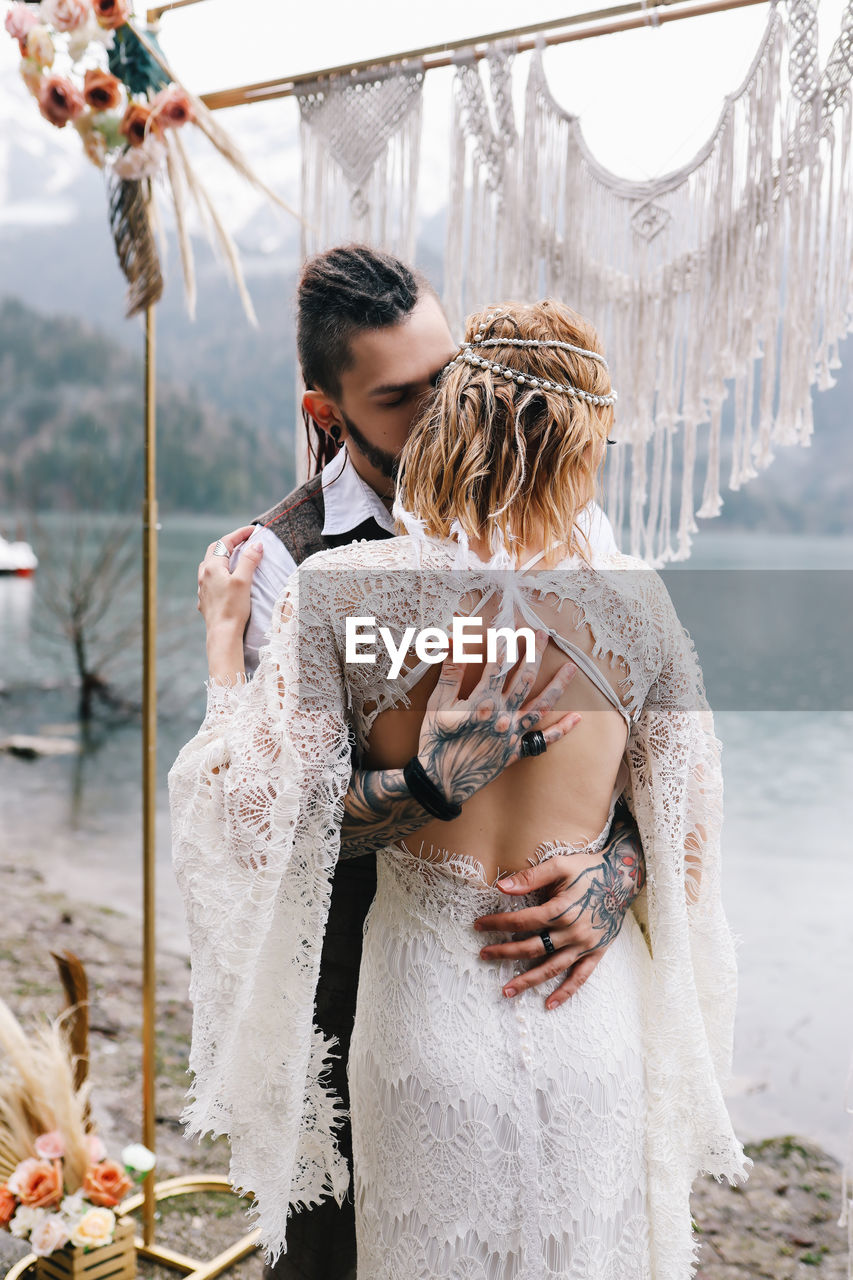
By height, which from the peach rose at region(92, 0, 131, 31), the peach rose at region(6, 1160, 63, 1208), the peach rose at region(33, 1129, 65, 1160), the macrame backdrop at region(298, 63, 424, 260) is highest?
the peach rose at region(92, 0, 131, 31)

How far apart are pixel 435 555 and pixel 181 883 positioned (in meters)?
0.51

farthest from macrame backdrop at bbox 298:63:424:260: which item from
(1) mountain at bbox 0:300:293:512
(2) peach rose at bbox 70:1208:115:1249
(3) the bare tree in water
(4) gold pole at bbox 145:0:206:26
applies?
(1) mountain at bbox 0:300:293:512

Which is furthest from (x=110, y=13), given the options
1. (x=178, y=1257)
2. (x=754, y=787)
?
(x=754, y=787)

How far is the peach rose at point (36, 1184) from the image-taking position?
70.2 inches

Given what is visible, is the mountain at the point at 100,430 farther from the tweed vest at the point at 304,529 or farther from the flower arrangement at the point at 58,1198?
the tweed vest at the point at 304,529

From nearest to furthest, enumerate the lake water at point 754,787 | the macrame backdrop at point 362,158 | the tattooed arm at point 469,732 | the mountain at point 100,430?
the tattooed arm at point 469,732, the macrame backdrop at point 362,158, the lake water at point 754,787, the mountain at point 100,430

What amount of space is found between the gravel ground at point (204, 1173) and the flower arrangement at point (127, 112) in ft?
4.84

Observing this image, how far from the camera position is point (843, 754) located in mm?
8711

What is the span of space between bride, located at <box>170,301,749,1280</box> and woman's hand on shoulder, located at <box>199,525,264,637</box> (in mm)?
79

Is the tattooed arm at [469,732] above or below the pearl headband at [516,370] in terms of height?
below

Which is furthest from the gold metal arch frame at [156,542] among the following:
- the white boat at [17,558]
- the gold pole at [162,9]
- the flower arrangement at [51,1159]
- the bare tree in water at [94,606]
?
the white boat at [17,558]

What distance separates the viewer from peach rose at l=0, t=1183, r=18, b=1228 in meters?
1.79

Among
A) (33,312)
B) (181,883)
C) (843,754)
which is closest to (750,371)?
(181,883)

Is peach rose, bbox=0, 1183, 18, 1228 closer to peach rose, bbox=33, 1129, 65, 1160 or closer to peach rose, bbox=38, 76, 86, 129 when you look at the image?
peach rose, bbox=33, 1129, 65, 1160
